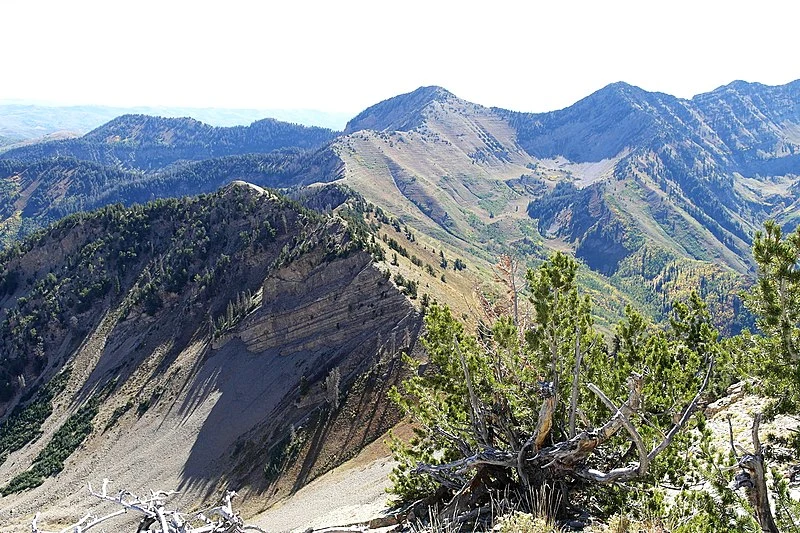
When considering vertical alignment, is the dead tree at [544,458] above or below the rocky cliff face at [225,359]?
above

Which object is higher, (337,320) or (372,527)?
(372,527)

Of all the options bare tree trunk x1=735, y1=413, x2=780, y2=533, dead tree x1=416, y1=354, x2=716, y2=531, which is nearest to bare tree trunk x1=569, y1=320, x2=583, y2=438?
dead tree x1=416, y1=354, x2=716, y2=531

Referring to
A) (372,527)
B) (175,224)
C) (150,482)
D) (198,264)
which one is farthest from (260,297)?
(372,527)

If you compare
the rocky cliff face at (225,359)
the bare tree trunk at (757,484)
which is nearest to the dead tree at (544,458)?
the bare tree trunk at (757,484)

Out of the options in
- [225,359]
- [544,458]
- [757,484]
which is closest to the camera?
[757,484]

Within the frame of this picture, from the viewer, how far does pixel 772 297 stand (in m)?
13.3

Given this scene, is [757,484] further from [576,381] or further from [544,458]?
[544,458]

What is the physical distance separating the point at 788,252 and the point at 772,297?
141 centimetres

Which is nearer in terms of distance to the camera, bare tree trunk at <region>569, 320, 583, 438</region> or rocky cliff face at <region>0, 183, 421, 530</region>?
bare tree trunk at <region>569, 320, 583, 438</region>

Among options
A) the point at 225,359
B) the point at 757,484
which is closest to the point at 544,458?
the point at 757,484

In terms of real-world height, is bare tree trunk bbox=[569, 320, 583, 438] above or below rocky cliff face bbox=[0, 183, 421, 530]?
above

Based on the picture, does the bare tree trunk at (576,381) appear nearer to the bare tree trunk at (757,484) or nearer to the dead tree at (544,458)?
the dead tree at (544,458)

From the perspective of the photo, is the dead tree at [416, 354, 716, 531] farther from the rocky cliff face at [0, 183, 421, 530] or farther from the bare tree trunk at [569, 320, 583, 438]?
the rocky cliff face at [0, 183, 421, 530]

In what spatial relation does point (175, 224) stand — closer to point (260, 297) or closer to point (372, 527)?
point (260, 297)
